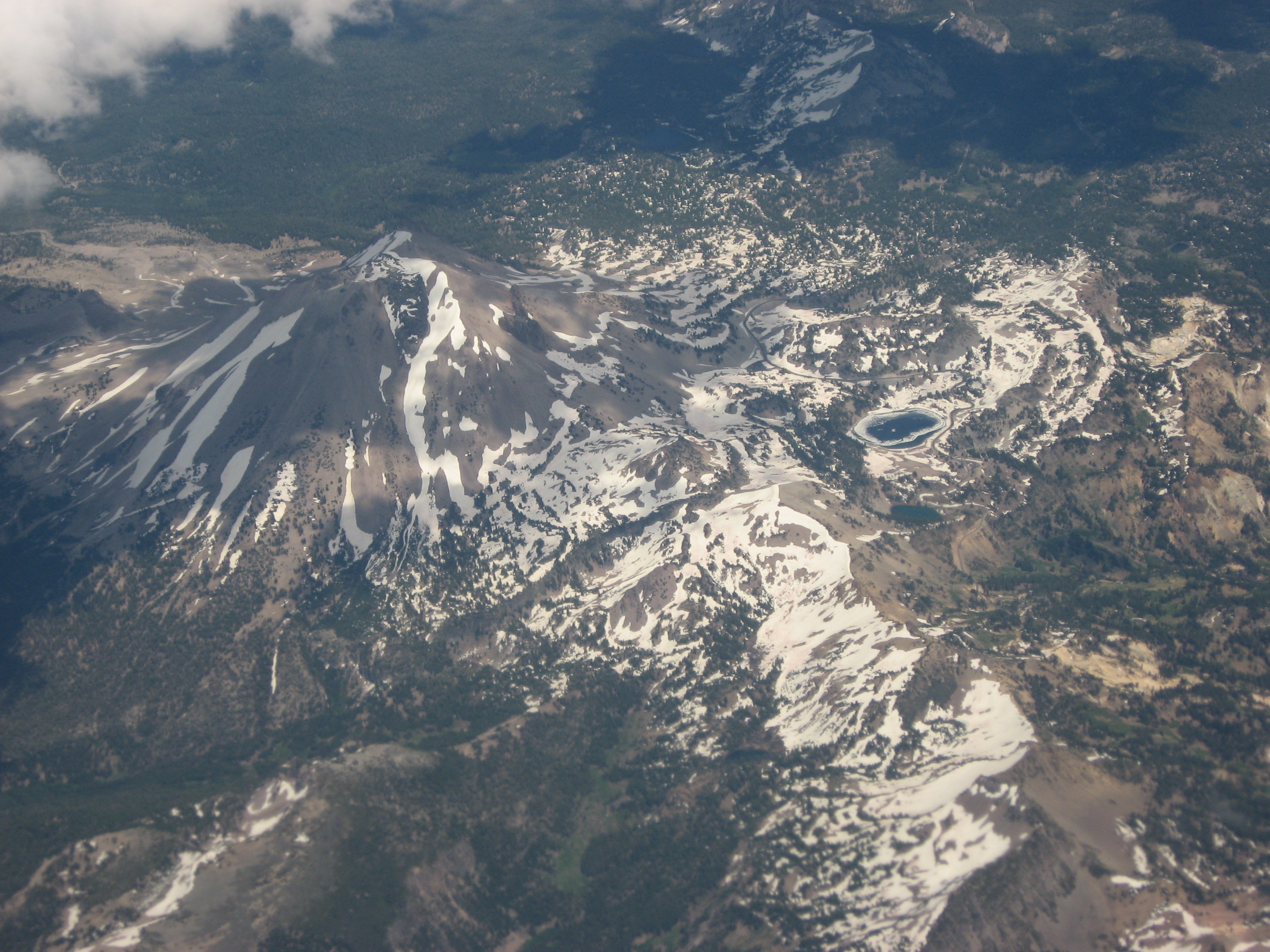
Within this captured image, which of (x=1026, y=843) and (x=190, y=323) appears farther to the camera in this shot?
(x=190, y=323)

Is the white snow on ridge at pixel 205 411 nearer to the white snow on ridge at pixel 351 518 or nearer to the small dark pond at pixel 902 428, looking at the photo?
the white snow on ridge at pixel 351 518

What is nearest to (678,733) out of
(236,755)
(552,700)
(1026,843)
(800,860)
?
(552,700)

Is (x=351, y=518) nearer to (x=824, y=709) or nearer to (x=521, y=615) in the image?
(x=521, y=615)

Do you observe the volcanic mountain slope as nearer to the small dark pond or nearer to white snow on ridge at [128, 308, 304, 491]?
white snow on ridge at [128, 308, 304, 491]

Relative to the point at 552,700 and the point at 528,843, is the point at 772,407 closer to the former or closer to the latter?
the point at 552,700

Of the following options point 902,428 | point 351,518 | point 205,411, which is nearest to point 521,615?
point 351,518

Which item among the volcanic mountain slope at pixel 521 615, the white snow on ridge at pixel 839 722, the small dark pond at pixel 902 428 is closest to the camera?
the white snow on ridge at pixel 839 722

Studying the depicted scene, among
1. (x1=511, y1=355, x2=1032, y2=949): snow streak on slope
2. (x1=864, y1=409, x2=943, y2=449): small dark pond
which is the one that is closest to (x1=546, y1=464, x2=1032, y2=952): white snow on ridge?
(x1=511, y1=355, x2=1032, y2=949): snow streak on slope

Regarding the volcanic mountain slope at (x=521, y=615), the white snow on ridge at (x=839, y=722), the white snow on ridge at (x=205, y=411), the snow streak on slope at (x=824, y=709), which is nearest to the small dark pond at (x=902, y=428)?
the volcanic mountain slope at (x=521, y=615)
